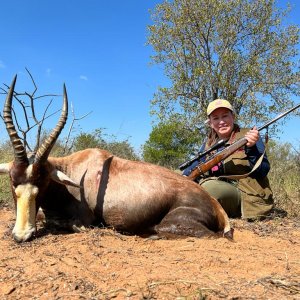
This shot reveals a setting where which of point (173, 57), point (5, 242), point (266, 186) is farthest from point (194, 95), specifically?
point (5, 242)

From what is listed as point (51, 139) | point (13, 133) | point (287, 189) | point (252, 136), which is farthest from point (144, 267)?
point (287, 189)

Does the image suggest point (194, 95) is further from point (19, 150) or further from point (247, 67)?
point (19, 150)

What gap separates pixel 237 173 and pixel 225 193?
0.41m

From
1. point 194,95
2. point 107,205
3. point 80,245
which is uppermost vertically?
point 194,95

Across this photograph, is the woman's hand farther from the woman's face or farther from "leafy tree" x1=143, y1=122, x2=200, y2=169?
"leafy tree" x1=143, y1=122, x2=200, y2=169

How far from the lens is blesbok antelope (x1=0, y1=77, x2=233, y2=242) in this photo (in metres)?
4.63

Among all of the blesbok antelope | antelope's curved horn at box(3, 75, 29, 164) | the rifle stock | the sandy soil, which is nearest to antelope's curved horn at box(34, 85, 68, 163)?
the blesbok antelope

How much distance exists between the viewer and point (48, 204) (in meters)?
5.14

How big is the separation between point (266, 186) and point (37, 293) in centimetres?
431

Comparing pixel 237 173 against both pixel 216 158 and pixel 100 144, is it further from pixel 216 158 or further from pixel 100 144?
pixel 100 144

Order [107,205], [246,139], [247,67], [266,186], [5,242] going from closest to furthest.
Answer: [5,242], [107,205], [246,139], [266,186], [247,67]

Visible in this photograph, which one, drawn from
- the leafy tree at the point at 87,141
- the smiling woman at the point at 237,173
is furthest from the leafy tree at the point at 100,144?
the smiling woman at the point at 237,173

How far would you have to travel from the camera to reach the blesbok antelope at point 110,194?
463 cm

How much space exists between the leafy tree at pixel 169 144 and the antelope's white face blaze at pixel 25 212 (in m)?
14.6
